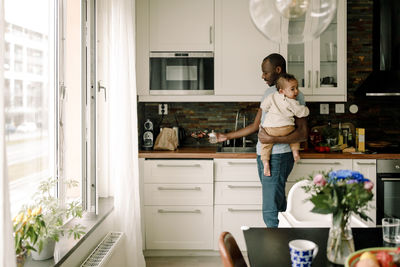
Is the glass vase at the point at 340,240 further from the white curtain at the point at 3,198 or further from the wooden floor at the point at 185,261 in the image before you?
the wooden floor at the point at 185,261

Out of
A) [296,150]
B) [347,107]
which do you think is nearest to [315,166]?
[296,150]

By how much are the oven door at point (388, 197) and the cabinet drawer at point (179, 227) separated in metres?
1.36

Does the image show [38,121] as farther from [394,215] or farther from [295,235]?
[394,215]

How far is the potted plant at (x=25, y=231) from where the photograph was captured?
1611 millimetres

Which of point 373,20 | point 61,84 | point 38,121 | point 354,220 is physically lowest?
point 354,220

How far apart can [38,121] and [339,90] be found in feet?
8.38

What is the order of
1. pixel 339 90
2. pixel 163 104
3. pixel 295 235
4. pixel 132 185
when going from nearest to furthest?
1. pixel 295 235
2. pixel 132 185
3. pixel 339 90
4. pixel 163 104

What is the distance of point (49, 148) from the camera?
2.37 meters

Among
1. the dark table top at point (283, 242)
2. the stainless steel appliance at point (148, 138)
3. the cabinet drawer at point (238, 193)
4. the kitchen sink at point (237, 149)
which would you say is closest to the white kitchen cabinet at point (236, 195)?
the cabinet drawer at point (238, 193)

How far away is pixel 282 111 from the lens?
120 inches

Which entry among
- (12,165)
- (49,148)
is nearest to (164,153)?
(49,148)

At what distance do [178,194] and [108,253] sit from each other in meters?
1.14

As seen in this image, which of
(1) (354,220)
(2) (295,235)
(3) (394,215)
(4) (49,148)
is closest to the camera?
(2) (295,235)

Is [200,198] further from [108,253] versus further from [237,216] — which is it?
[108,253]
